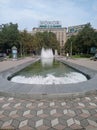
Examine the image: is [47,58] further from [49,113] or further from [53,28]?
[53,28]

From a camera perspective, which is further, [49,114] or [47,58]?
[47,58]

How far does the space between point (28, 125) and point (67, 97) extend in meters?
2.65

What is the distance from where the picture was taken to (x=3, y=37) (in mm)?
59562

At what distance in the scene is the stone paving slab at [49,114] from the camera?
477 cm

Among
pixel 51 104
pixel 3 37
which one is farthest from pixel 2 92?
pixel 3 37

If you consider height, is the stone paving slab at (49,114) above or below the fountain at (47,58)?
above

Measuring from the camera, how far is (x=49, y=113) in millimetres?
5594

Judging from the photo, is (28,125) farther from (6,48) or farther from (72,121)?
(6,48)

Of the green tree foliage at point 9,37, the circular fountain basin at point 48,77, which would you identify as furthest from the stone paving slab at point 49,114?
the green tree foliage at point 9,37

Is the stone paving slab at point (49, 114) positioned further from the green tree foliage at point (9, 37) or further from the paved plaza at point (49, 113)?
the green tree foliage at point (9, 37)

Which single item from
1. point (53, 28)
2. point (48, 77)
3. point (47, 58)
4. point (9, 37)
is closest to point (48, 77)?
point (48, 77)

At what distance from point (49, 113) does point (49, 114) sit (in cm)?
8

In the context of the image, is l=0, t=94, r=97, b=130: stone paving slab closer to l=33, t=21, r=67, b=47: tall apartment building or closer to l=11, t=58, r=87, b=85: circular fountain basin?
l=11, t=58, r=87, b=85: circular fountain basin

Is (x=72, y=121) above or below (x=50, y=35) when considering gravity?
below
